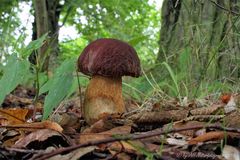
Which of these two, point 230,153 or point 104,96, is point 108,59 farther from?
point 230,153

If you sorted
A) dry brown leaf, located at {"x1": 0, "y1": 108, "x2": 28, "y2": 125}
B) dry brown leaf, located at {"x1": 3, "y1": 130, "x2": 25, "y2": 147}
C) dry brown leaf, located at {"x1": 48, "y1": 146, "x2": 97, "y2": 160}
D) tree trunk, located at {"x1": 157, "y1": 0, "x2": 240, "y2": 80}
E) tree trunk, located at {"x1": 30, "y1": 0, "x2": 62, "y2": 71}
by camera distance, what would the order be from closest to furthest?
1. dry brown leaf, located at {"x1": 48, "y1": 146, "x2": 97, "y2": 160}
2. dry brown leaf, located at {"x1": 3, "y1": 130, "x2": 25, "y2": 147}
3. dry brown leaf, located at {"x1": 0, "y1": 108, "x2": 28, "y2": 125}
4. tree trunk, located at {"x1": 30, "y1": 0, "x2": 62, "y2": 71}
5. tree trunk, located at {"x1": 157, "y1": 0, "x2": 240, "y2": 80}

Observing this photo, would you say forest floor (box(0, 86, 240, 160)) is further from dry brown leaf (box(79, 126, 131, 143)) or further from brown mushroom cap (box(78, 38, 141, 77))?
brown mushroom cap (box(78, 38, 141, 77))

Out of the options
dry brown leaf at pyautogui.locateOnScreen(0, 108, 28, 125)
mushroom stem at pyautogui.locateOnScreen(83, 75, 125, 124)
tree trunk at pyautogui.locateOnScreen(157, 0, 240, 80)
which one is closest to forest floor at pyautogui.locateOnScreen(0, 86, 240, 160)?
dry brown leaf at pyautogui.locateOnScreen(0, 108, 28, 125)

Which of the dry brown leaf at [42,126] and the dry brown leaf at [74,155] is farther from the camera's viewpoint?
the dry brown leaf at [42,126]

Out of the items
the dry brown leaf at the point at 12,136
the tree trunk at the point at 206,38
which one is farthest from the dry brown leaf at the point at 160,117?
the tree trunk at the point at 206,38

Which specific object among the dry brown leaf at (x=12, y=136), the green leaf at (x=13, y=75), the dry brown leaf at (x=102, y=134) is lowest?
the dry brown leaf at (x=12, y=136)

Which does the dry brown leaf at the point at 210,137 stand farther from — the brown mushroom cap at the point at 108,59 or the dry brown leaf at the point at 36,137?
the brown mushroom cap at the point at 108,59

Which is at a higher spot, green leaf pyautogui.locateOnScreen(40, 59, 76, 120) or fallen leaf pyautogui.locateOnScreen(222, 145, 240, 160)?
green leaf pyautogui.locateOnScreen(40, 59, 76, 120)
